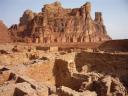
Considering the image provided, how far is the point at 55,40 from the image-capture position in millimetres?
60375

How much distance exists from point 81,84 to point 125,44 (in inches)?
800

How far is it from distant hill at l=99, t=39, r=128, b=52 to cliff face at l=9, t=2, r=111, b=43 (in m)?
24.1

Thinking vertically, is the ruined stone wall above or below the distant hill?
below

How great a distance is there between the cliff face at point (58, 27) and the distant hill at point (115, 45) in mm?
24097

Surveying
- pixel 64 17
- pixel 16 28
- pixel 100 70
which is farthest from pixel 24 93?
pixel 16 28

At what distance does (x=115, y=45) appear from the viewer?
33.8 metres

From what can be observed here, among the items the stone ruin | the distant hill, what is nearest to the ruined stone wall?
the stone ruin

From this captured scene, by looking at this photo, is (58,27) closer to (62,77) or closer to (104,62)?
(104,62)

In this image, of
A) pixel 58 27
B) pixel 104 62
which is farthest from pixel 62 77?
pixel 58 27

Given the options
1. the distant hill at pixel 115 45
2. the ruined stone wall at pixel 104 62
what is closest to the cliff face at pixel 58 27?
the distant hill at pixel 115 45

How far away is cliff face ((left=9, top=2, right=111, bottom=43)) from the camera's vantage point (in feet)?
194

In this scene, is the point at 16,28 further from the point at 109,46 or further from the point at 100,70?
the point at 100,70

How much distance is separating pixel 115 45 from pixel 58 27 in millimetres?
30524

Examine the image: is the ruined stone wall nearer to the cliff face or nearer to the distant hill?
the distant hill
